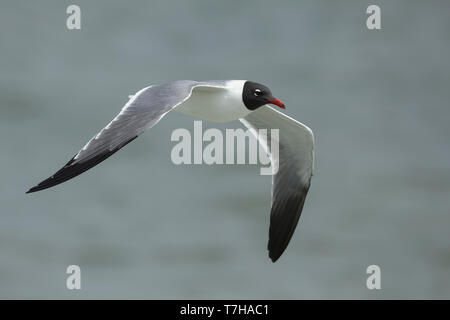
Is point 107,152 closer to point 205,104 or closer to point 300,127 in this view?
point 205,104

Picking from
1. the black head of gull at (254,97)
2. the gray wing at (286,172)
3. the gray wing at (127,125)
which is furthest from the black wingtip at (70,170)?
the gray wing at (286,172)

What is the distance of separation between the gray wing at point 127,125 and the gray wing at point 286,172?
117cm

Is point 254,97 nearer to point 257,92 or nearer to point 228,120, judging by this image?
point 257,92

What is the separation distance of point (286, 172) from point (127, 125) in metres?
2.06

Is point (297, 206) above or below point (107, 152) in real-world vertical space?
below

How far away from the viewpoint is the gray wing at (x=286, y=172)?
6.48 meters

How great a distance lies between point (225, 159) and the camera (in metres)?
14.4

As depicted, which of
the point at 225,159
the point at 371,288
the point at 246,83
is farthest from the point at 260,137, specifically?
the point at 225,159

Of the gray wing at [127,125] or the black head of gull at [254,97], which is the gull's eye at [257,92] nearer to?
the black head of gull at [254,97]

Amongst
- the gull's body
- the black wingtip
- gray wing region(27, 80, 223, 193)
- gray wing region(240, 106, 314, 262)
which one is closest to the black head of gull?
the gull's body

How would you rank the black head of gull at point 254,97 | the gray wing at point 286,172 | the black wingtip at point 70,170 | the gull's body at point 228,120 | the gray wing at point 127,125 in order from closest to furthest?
1. the black wingtip at point 70,170
2. the gray wing at point 127,125
3. the gull's body at point 228,120
4. the black head of gull at point 254,97
5. the gray wing at point 286,172

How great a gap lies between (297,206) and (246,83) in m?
1.26

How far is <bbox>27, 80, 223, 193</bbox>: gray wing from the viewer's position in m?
4.44

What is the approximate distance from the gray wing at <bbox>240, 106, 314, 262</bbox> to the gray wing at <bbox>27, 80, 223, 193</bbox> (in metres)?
1.17
